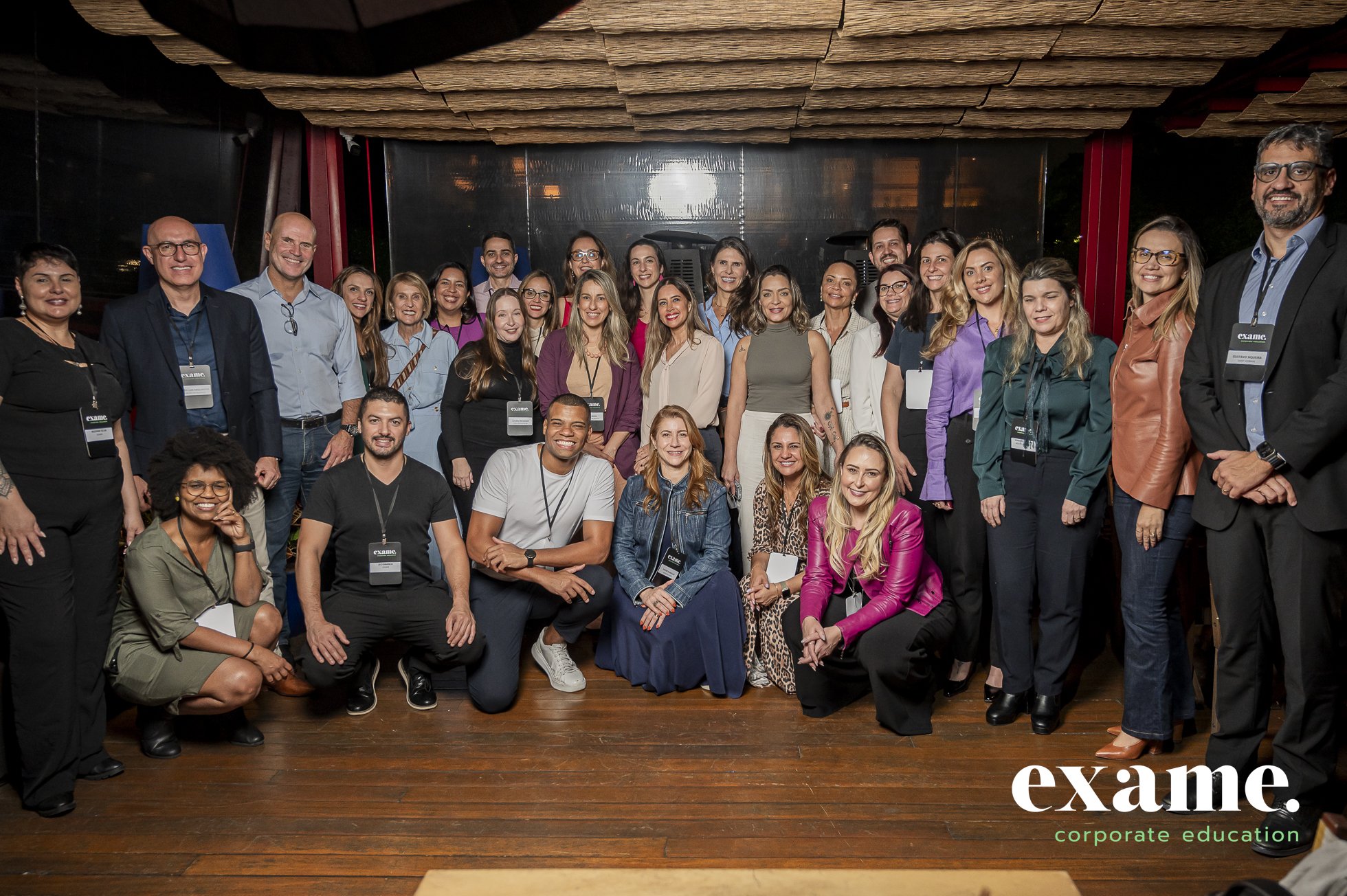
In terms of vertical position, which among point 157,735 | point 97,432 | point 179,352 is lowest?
point 157,735

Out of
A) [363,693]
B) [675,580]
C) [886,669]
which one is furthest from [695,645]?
[363,693]

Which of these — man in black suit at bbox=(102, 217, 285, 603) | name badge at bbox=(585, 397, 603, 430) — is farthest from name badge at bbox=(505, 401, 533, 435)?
man in black suit at bbox=(102, 217, 285, 603)

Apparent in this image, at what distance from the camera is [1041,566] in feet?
11.4

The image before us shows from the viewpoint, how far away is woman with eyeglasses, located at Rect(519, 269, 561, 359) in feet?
16.6

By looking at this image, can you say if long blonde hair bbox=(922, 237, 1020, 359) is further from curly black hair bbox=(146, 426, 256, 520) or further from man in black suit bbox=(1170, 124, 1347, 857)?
curly black hair bbox=(146, 426, 256, 520)

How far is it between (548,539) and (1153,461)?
2.35m

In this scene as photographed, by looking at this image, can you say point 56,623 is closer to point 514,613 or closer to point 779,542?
point 514,613

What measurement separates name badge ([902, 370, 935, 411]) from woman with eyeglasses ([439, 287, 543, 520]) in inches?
71.6

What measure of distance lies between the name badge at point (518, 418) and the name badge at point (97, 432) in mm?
1885

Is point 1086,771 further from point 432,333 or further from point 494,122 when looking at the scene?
point 494,122

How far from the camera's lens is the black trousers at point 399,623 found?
12.1 ft

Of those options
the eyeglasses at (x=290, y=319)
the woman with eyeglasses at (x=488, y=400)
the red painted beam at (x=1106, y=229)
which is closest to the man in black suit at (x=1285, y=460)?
the woman with eyeglasses at (x=488, y=400)

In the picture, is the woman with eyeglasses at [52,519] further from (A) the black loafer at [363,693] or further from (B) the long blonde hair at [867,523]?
(B) the long blonde hair at [867,523]

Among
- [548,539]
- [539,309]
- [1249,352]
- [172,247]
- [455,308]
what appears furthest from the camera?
[455,308]
